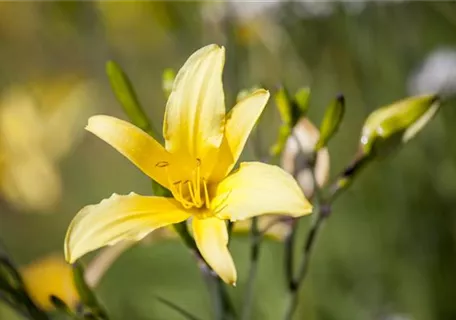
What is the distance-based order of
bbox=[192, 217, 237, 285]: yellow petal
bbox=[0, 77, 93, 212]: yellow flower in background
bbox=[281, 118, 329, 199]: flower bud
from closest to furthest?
bbox=[192, 217, 237, 285]: yellow petal < bbox=[281, 118, 329, 199]: flower bud < bbox=[0, 77, 93, 212]: yellow flower in background

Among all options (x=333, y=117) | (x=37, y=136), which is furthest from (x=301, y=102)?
(x=37, y=136)

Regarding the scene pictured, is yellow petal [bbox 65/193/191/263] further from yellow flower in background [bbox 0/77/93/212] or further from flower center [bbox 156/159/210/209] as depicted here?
yellow flower in background [bbox 0/77/93/212]

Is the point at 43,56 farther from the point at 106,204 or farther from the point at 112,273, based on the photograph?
the point at 106,204

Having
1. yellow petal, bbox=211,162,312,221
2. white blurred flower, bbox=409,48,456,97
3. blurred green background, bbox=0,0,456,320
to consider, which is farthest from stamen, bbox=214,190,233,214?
white blurred flower, bbox=409,48,456,97

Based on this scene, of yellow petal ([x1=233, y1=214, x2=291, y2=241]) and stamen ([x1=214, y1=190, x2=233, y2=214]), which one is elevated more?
stamen ([x1=214, y1=190, x2=233, y2=214])

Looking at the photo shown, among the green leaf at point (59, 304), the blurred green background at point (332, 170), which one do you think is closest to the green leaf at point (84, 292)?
the green leaf at point (59, 304)

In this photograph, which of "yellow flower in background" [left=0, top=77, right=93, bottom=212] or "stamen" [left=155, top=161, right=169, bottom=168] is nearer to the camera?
"stamen" [left=155, top=161, right=169, bottom=168]

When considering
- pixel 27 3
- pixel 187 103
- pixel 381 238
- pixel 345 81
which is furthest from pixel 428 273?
pixel 27 3

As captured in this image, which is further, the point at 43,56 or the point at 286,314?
the point at 43,56
